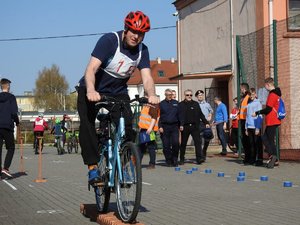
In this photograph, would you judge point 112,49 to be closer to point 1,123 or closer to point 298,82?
point 1,123

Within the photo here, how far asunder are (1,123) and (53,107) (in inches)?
4823

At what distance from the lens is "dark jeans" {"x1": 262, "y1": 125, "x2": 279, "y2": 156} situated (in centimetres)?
1367

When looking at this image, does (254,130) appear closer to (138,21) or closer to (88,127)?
(88,127)

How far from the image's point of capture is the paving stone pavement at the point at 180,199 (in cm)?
693

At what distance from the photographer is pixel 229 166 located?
14891mm

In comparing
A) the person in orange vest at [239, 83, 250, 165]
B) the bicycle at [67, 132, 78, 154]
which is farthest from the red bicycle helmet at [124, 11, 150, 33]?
the bicycle at [67, 132, 78, 154]

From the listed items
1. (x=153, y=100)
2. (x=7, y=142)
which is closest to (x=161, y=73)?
(x=7, y=142)

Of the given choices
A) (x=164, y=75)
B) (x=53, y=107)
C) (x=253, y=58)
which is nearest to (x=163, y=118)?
(x=253, y=58)

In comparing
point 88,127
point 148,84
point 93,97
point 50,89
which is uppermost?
point 50,89

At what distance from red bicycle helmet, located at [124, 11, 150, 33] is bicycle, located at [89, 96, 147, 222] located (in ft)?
2.33

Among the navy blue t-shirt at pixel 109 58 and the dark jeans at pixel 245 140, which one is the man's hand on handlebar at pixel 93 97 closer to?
the navy blue t-shirt at pixel 109 58

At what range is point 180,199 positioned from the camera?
8648 mm

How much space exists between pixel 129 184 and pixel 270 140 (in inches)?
325

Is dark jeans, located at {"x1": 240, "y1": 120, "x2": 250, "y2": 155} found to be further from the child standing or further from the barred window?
the barred window
